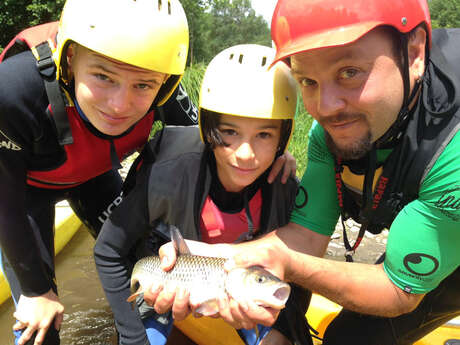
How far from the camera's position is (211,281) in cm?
233

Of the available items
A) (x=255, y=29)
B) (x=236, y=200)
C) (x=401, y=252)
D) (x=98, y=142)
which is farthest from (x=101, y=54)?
(x=255, y=29)

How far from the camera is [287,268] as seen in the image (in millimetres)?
2580

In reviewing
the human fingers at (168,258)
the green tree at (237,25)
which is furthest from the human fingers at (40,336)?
the green tree at (237,25)

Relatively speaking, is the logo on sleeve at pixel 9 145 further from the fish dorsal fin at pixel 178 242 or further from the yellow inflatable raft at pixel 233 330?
the yellow inflatable raft at pixel 233 330

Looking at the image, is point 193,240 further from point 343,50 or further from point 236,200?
point 343,50

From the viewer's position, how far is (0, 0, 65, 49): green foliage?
22.5 m

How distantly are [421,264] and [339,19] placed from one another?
60.9 inches

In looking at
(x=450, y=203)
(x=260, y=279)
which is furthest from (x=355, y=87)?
(x=260, y=279)

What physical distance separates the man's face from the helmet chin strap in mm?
31

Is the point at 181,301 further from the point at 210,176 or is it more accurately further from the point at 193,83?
the point at 193,83

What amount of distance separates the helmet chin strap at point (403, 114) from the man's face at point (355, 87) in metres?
0.03

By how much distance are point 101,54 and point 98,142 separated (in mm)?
754

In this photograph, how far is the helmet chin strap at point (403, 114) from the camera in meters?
2.35

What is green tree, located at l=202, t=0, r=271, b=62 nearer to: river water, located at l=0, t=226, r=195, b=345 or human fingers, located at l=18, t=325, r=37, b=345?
river water, located at l=0, t=226, r=195, b=345
